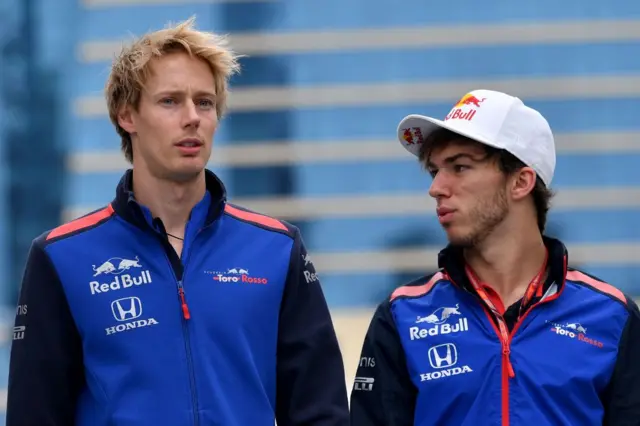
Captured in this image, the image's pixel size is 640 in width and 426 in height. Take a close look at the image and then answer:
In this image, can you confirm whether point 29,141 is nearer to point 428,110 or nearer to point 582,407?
point 428,110

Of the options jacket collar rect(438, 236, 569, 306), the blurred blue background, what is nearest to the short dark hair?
jacket collar rect(438, 236, 569, 306)

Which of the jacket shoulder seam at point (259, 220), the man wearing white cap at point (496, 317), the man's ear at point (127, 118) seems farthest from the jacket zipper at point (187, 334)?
the man wearing white cap at point (496, 317)

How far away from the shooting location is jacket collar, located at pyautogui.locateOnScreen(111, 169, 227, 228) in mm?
4148

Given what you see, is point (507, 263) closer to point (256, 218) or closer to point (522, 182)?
point (522, 182)

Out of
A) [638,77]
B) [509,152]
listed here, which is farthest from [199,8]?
[509,152]

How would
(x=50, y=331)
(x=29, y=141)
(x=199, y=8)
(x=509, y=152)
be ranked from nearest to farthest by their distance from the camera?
1. (x=50, y=331)
2. (x=509, y=152)
3. (x=199, y=8)
4. (x=29, y=141)

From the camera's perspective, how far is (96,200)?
69.9m

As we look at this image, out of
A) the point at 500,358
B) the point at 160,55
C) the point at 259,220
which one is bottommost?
the point at 500,358

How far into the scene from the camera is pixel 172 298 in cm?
404

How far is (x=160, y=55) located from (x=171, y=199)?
0.45 m

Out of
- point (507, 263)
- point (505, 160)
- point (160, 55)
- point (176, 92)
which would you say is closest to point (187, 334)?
point (176, 92)

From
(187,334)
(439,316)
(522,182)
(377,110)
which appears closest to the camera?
(187,334)

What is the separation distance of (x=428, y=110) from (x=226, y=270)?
213 feet

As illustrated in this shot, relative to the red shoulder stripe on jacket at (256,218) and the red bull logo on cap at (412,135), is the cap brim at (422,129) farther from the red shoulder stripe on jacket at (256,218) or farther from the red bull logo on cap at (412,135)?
the red shoulder stripe on jacket at (256,218)
